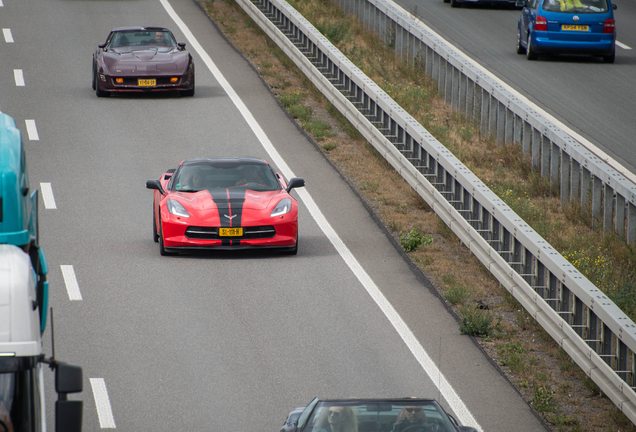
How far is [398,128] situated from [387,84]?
5.79 m

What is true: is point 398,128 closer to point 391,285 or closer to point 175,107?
point 391,285

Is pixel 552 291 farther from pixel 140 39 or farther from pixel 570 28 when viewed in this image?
pixel 570 28

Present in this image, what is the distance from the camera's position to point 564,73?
25562 mm

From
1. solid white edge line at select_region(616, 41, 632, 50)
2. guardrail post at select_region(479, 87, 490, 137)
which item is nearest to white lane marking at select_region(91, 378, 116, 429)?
guardrail post at select_region(479, 87, 490, 137)

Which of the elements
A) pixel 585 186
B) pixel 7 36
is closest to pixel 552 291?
pixel 585 186

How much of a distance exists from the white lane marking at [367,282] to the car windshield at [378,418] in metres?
1.99

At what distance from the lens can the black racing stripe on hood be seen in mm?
14680

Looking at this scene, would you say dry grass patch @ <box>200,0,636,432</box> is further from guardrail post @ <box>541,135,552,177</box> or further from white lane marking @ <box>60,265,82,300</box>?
white lane marking @ <box>60,265,82,300</box>

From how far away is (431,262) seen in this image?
14469 millimetres

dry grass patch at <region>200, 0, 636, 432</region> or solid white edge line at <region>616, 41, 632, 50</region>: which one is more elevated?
solid white edge line at <region>616, 41, 632, 50</region>

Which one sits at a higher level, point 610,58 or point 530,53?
point 530,53

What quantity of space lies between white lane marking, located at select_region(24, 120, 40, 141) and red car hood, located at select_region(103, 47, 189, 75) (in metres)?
2.51

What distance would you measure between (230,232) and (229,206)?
38 centimetres

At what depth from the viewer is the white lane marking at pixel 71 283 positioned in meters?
12.9
